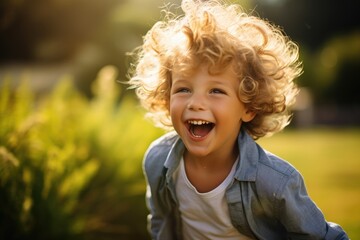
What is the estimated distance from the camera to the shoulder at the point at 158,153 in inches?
127

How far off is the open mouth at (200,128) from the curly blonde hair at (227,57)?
25 cm

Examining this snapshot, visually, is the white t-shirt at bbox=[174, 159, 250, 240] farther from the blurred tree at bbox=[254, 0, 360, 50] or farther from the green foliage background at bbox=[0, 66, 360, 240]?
the blurred tree at bbox=[254, 0, 360, 50]

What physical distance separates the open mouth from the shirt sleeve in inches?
20.2

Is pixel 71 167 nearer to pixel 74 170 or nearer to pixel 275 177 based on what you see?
pixel 74 170

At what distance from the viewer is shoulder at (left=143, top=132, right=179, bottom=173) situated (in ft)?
10.5

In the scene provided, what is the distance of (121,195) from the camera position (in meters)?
4.15

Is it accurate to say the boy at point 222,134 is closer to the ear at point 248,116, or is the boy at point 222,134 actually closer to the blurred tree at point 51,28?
the ear at point 248,116

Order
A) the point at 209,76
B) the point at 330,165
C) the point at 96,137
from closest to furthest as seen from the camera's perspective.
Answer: the point at 209,76 < the point at 96,137 < the point at 330,165

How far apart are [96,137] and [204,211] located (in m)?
1.65

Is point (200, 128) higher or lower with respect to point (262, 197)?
higher

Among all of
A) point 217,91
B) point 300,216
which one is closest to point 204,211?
point 300,216

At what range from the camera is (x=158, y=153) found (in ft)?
10.7

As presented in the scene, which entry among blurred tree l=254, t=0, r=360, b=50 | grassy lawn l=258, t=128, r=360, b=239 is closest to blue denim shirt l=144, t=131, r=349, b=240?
grassy lawn l=258, t=128, r=360, b=239

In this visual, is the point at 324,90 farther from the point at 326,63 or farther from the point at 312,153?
the point at 312,153
